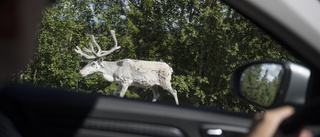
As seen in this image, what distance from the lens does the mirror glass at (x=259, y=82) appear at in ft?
3.94

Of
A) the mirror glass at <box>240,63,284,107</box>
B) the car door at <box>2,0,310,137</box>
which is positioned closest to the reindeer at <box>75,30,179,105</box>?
the car door at <box>2,0,310,137</box>

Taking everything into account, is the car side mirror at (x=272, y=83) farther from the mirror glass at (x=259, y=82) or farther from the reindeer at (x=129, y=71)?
the reindeer at (x=129, y=71)

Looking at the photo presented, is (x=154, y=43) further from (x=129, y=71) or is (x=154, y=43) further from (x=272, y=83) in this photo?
(x=272, y=83)

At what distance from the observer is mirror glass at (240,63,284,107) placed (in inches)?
47.3

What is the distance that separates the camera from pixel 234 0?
903mm

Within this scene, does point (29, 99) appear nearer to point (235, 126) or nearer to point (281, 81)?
point (235, 126)

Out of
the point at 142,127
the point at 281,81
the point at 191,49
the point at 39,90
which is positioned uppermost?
the point at 191,49

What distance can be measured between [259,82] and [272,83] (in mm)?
153

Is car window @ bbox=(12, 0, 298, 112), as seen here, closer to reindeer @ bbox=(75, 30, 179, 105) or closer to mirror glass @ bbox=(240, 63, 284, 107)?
reindeer @ bbox=(75, 30, 179, 105)

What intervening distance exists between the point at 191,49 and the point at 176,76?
2.83 ft

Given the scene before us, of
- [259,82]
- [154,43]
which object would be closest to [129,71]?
[154,43]

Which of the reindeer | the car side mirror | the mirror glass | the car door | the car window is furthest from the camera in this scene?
the car window

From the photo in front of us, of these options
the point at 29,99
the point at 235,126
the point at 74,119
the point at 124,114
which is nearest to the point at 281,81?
the point at 235,126

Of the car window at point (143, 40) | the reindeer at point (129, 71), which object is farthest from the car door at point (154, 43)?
the reindeer at point (129, 71)
